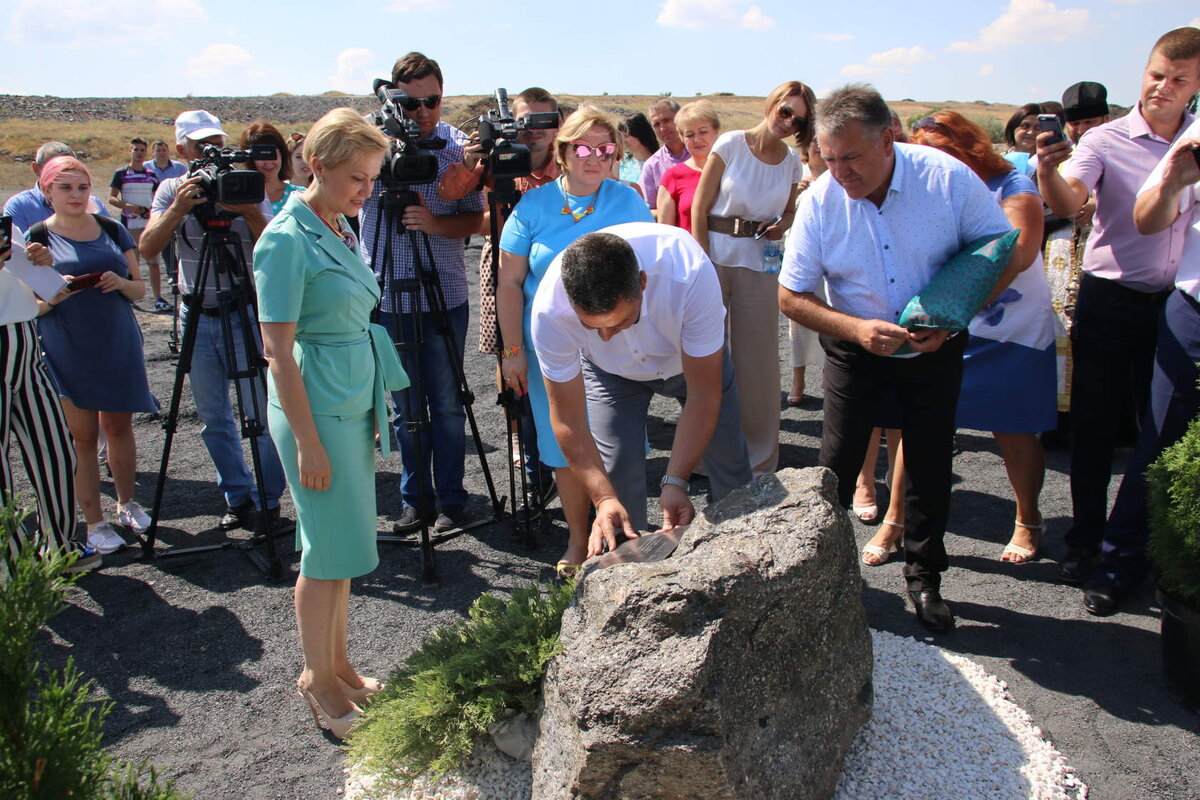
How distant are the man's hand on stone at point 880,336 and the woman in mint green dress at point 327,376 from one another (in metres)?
1.72

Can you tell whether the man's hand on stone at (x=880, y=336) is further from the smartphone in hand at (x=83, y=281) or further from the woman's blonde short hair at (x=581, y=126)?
the smartphone in hand at (x=83, y=281)

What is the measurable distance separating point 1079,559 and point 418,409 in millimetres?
3104

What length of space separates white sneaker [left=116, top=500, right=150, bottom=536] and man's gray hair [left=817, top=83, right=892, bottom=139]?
13.3ft

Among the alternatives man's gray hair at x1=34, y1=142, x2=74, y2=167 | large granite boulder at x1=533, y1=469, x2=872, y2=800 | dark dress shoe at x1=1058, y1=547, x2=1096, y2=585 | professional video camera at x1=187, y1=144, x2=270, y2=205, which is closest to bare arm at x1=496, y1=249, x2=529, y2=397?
professional video camera at x1=187, y1=144, x2=270, y2=205

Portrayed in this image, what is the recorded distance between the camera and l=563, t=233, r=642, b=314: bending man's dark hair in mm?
2523

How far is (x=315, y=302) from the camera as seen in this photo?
2826 mm

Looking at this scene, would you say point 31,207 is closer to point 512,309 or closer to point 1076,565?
point 512,309

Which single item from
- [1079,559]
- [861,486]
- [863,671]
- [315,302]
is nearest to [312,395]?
[315,302]

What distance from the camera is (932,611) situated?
3564 mm

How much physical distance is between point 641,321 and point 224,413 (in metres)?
2.76

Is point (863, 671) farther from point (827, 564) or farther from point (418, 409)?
point (418, 409)

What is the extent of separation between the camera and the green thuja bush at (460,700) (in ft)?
8.51

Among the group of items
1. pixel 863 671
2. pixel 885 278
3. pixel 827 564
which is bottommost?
pixel 863 671

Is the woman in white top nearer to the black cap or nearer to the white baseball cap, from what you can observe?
the black cap
